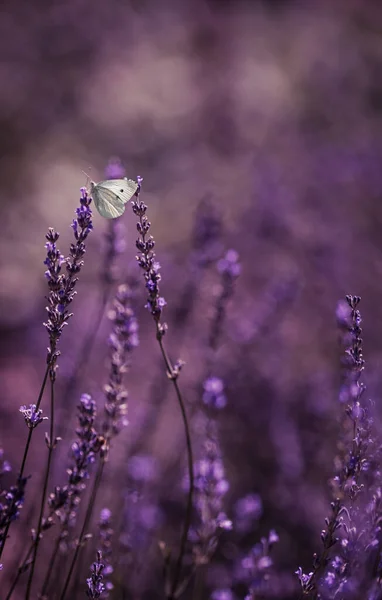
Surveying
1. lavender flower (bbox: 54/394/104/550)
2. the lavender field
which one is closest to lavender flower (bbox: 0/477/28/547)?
the lavender field

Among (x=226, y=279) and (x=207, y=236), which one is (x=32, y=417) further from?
(x=207, y=236)

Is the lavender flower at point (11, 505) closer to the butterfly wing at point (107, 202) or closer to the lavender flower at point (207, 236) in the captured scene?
A: the butterfly wing at point (107, 202)

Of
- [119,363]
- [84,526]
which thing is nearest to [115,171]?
[119,363]

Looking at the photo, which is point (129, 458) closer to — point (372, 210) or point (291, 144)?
point (372, 210)

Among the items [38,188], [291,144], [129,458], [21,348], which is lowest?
[129,458]

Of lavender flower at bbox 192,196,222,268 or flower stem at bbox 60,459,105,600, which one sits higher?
lavender flower at bbox 192,196,222,268

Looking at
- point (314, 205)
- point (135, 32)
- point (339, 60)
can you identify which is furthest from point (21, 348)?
point (339, 60)

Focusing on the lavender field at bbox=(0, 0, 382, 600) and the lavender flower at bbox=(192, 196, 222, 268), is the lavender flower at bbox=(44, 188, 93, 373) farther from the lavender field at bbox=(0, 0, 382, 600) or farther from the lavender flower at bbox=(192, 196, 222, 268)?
the lavender flower at bbox=(192, 196, 222, 268)
